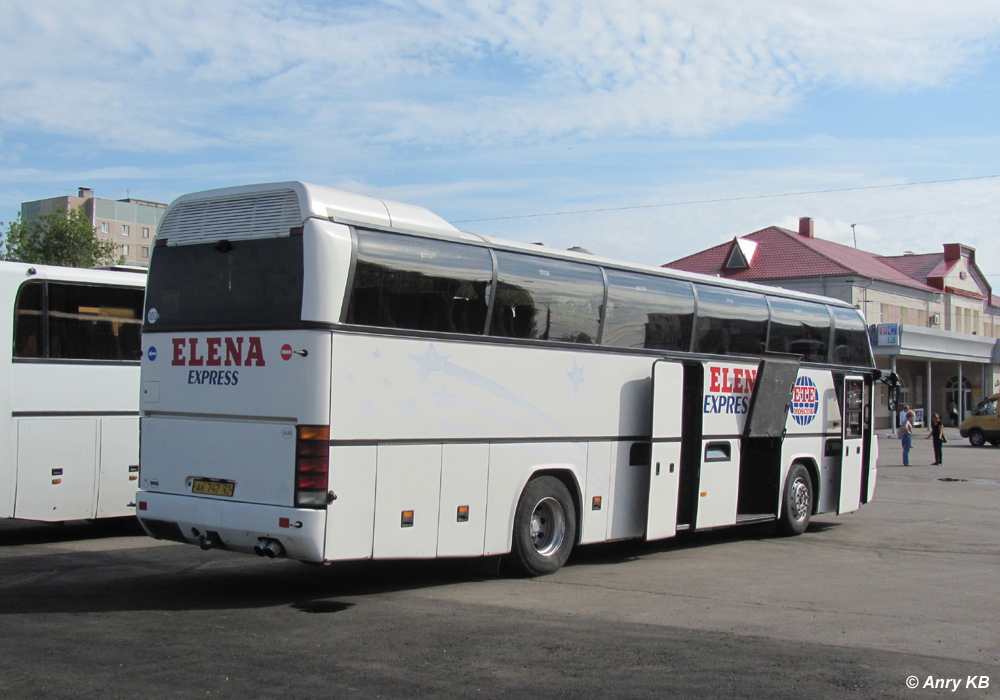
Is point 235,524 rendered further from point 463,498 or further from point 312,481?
point 463,498

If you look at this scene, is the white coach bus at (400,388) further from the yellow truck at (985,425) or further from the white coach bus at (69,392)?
the yellow truck at (985,425)

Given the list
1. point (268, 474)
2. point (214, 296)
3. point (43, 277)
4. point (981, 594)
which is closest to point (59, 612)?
point (268, 474)

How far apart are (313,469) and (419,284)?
2.01 meters

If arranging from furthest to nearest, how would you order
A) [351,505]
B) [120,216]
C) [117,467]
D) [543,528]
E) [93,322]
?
[120,216], [117,467], [93,322], [543,528], [351,505]

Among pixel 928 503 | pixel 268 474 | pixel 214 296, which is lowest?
pixel 928 503

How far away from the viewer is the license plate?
29.3ft

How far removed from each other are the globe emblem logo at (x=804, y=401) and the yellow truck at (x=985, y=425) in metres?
33.1

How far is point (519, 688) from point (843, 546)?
8.89 metres

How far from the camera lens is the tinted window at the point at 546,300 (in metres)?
10.3

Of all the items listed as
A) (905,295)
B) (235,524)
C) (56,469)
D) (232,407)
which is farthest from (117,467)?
(905,295)

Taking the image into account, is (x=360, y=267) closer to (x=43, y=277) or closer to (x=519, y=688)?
(x=519, y=688)

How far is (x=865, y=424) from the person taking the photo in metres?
16.2

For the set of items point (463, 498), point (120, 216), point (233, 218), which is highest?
point (120, 216)

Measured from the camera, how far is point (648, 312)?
12.1m
